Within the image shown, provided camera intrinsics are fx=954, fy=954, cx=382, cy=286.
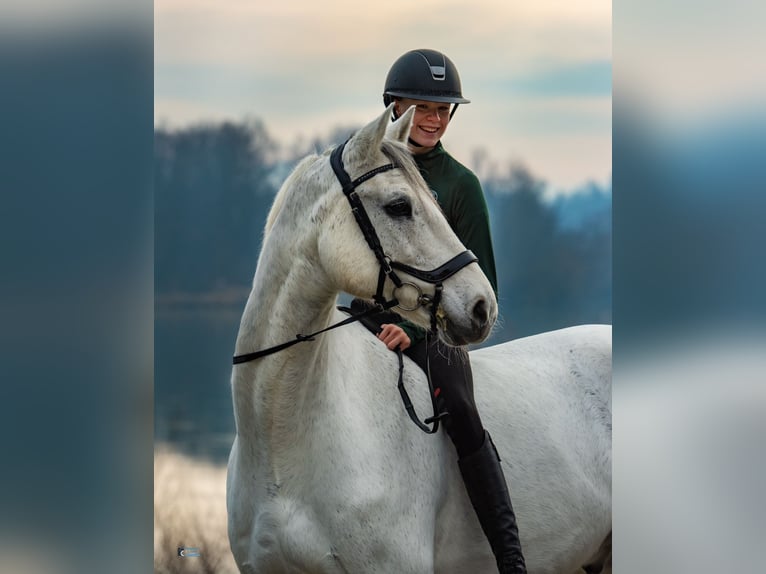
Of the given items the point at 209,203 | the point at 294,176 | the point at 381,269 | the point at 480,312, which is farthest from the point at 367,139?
the point at 209,203

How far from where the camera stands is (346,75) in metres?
4.11

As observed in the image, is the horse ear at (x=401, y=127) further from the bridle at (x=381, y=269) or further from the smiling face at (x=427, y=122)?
the smiling face at (x=427, y=122)

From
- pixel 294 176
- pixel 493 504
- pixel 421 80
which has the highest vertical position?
pixel 421 80

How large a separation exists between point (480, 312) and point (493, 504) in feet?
2.85

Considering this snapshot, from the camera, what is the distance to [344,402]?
2832 millimetres

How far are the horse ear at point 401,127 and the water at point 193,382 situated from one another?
162cm

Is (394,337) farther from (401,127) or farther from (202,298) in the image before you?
(202,298)

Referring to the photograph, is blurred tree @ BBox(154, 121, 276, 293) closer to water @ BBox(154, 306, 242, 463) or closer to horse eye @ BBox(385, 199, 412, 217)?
water @ BBox(154, 306, 242, 463)

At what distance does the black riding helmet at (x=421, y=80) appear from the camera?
3.25 meters
